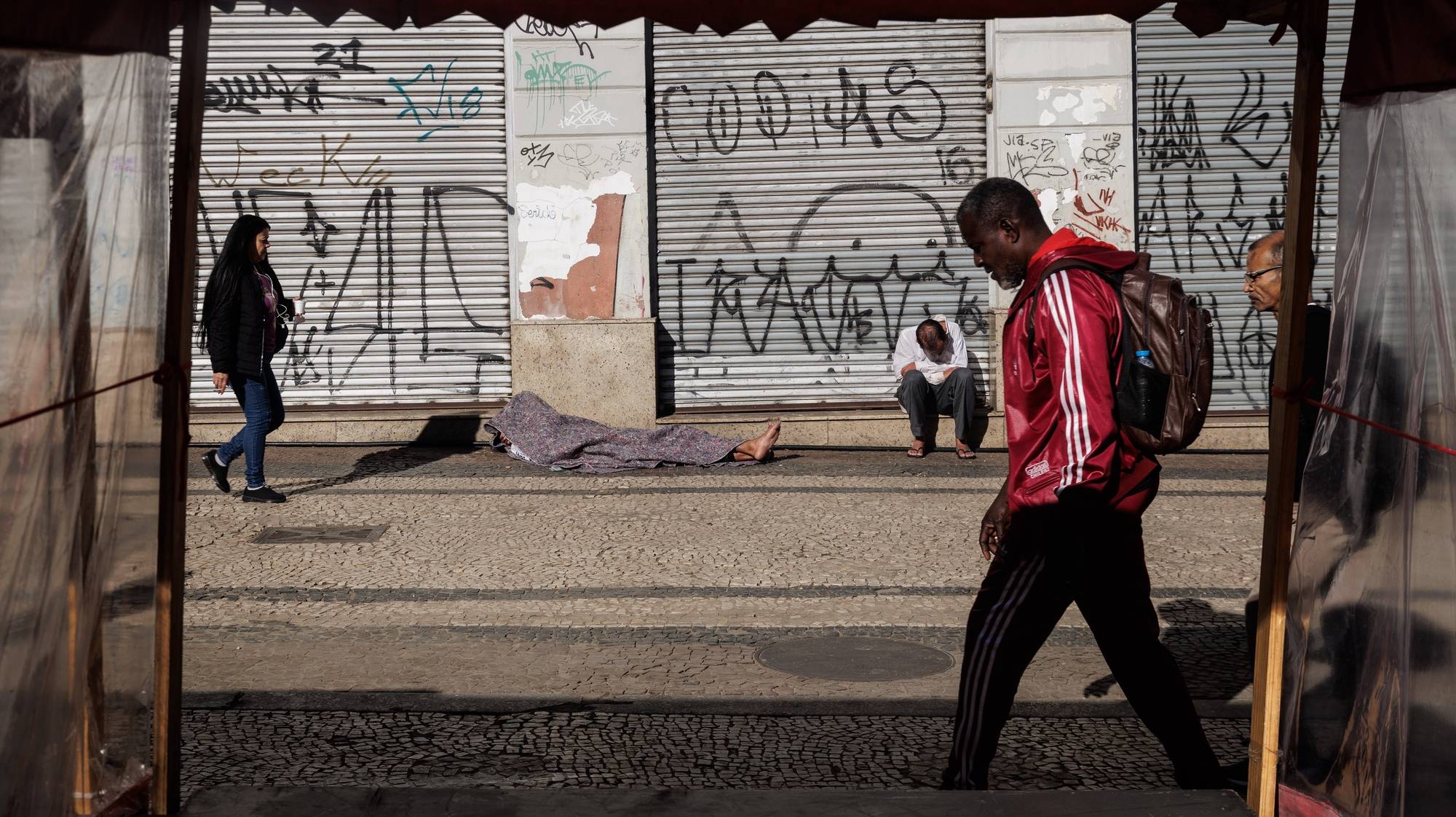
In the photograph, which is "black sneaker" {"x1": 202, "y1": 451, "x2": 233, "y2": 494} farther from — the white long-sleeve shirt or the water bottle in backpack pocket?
the water bottle in backpack pocket

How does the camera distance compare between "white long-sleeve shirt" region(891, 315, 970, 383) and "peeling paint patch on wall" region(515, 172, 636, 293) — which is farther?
"peeling paint patch on wall" region(515, 172, 636, 293)

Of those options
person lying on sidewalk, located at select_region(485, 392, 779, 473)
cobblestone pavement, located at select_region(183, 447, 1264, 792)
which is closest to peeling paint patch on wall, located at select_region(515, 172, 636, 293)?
person lying on sidewalk, located at select_region(485, 392, 779, 473)

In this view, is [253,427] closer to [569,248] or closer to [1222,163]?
[569,248]

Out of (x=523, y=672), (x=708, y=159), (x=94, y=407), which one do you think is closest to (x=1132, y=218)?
(x=708, y=159)

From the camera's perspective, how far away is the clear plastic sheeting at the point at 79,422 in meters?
2.75

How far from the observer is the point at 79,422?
118 inches

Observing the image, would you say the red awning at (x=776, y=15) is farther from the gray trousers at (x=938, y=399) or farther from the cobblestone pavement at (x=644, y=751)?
the gray trousers at (x=938, y=399)

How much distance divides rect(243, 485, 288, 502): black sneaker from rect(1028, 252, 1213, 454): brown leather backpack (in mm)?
6490

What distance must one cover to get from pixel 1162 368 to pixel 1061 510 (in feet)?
1.45

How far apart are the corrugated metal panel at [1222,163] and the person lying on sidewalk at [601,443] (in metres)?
3.93

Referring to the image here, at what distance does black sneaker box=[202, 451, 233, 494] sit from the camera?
8.95 m

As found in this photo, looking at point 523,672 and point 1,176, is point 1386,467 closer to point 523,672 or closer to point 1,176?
point 1,176

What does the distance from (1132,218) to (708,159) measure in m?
3.53

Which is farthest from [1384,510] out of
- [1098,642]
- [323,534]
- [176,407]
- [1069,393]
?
[323,534]
